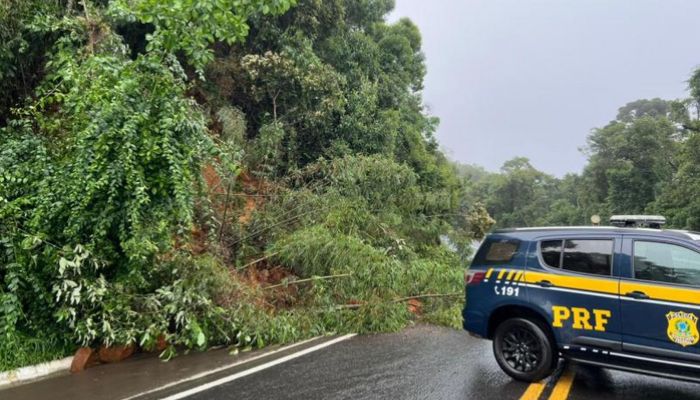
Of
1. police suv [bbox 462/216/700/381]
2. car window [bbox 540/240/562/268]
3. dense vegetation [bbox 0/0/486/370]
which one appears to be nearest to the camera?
police suv [bbox 462/216/700/381]

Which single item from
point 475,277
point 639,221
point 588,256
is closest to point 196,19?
point 475,277

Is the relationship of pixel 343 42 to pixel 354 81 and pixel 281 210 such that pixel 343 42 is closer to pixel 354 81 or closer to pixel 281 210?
pixel 354 81

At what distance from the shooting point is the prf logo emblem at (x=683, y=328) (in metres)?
4.40

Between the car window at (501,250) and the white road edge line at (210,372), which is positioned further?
the car window at (501,250)

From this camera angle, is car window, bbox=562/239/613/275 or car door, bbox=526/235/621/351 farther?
car window, bbox=562/239/613/275

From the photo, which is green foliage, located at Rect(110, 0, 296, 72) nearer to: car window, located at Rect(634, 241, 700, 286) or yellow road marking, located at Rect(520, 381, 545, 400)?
car window, located at Rect(634, 241, 700, 286)

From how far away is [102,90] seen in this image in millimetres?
6336

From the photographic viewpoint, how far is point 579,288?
199 inches

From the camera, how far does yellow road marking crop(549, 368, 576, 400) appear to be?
193 inches

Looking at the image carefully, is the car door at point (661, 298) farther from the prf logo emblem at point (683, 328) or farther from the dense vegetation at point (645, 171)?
the dense vegetation at point (645, 171)

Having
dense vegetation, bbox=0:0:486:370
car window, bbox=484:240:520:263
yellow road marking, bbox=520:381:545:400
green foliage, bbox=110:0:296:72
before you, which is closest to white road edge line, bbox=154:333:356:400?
dense vegetation, bbox=0:0:486:370

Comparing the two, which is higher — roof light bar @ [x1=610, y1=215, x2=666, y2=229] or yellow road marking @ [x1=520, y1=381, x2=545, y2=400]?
roof light bar @ [x1=610, y1=215, x2=666, y2=229]

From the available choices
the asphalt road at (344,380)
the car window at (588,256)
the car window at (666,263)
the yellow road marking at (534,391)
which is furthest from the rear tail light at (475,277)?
the car window at (666,263)

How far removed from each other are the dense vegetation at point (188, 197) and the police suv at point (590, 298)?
9.23 feet
